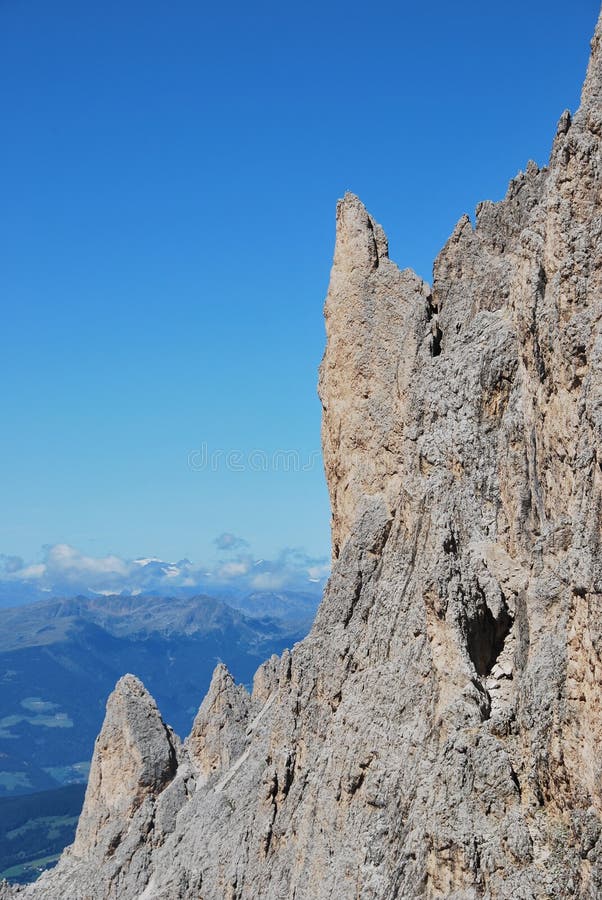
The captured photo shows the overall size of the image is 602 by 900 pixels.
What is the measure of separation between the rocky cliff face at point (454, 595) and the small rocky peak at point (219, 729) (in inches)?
380

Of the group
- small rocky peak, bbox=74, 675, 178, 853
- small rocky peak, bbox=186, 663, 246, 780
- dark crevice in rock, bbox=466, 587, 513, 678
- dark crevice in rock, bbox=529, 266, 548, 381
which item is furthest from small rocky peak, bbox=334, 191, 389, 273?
small rocky peak, bbox=74, 675, 178, 853

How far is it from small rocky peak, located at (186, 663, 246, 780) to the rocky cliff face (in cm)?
966

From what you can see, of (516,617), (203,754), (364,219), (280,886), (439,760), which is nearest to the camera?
(439,760)

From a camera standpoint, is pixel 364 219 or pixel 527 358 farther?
pixel 364 219

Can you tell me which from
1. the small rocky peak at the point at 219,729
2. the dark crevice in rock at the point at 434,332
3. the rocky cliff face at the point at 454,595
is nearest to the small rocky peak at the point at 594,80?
the rocky cliff face at the point at 454,595

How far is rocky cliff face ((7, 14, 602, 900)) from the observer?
27.2m

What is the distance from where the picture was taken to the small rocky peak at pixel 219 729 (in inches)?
2448

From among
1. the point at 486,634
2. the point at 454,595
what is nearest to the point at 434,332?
the point at 454,595

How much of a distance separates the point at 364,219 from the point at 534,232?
1516cm

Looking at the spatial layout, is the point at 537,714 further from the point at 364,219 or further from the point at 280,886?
the point at 364,219

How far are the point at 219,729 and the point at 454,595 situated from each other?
34944 mm

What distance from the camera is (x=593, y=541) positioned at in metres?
25.7

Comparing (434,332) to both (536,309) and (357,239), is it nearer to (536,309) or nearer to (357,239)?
(357,239)

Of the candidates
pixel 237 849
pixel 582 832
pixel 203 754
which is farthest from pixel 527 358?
pixel 203 754
